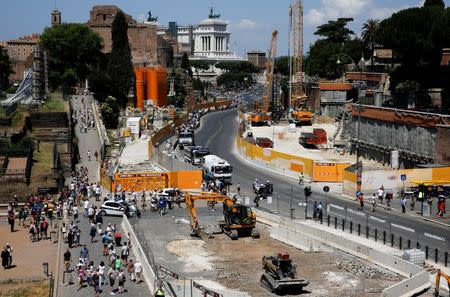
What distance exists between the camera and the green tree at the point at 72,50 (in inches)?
4350

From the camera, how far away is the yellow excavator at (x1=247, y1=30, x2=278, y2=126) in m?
96.6

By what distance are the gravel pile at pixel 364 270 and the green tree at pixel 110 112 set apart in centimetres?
5644

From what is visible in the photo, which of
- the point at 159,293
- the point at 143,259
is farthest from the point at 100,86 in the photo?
the point at 159,293

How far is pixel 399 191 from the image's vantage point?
151 ft

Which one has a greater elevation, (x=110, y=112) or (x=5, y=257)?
(x=110, y=112)

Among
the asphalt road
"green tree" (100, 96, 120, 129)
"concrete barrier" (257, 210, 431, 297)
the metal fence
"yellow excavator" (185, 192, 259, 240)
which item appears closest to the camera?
"concrete barrier" (257, 210, 431, 297)

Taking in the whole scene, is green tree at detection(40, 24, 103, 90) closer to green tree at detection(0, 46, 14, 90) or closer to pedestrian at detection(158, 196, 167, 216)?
green tree at detection(0, 46, 14, 90)

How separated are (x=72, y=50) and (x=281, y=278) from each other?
300ft

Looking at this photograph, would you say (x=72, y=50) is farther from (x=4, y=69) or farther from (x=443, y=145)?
(x=443, y=145)

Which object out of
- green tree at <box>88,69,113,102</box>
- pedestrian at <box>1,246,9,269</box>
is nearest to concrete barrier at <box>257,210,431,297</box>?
pedestrian at <box>1,246,9,269</box>

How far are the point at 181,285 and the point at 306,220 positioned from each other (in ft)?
50.3

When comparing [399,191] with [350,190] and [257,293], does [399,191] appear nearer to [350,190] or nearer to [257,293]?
[350,190]

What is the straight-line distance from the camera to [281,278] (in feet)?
87.8

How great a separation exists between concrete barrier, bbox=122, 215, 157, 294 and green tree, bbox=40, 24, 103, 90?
77562mm
